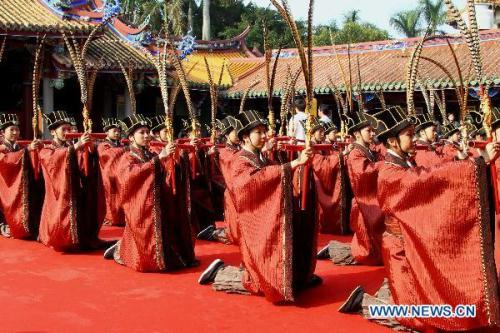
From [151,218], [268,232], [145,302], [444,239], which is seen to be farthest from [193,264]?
[444,239]

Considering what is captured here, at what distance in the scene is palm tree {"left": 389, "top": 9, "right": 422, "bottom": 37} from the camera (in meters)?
29.6

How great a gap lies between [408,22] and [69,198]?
26568 mm

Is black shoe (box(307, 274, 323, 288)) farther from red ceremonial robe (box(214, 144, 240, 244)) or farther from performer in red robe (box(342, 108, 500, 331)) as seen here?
red ceremonial robe (box(214, 144, 240, 244))

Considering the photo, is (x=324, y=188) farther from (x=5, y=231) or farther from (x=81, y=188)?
(x=5, y=231)

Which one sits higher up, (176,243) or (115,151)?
(115,151)

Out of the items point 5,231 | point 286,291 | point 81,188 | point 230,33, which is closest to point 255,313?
point 286,291

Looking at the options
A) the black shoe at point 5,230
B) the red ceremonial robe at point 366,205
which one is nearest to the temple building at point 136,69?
the black shoe at point 5,230

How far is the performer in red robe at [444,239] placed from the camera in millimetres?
3348

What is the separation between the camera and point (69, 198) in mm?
6035

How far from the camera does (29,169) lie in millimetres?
6660

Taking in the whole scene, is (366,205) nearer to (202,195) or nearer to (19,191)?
(202,195)

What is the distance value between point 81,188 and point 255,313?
2.79 m

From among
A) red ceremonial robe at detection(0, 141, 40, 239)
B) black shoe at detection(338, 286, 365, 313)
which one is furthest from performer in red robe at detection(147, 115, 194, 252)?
red ceremonial robe at detection(0, 141, 40, 239)

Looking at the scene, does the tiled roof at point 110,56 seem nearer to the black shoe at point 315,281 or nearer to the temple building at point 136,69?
the temple building at point 136,69
